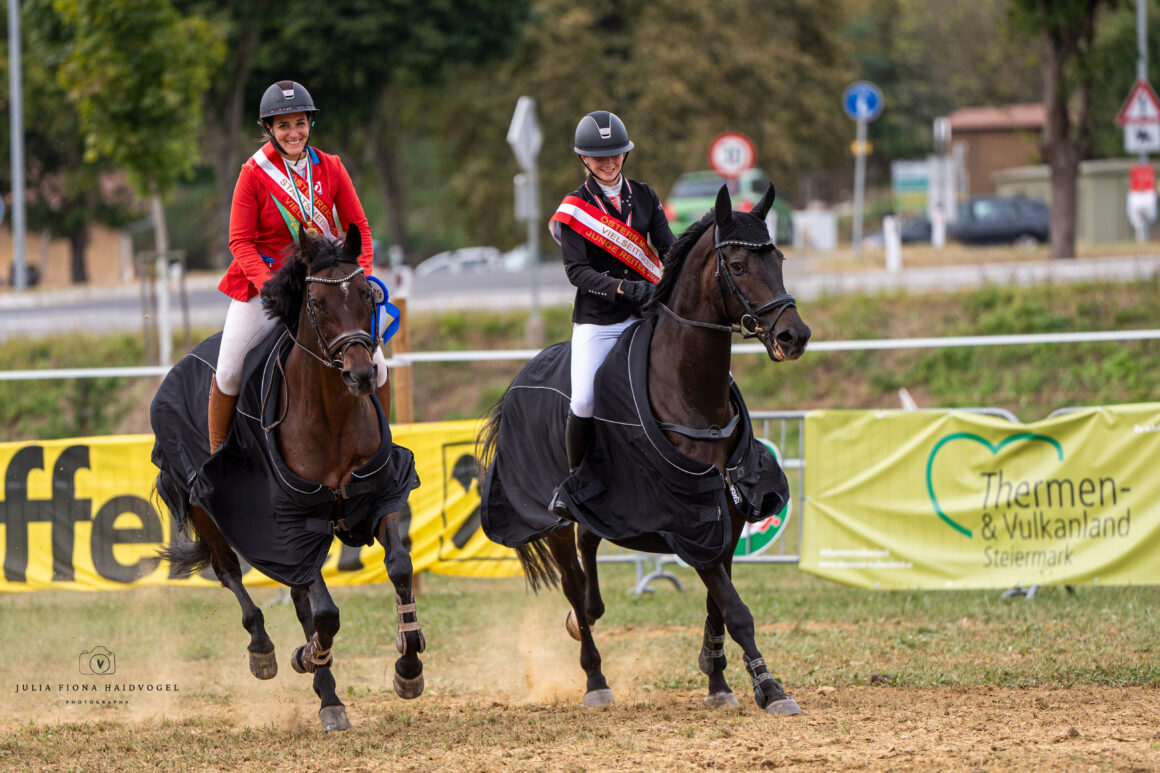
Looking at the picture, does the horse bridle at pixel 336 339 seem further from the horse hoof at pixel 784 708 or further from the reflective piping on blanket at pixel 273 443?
the horse hoof at pixel 784 708

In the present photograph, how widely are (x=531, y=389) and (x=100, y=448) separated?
168 inches

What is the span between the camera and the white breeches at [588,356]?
23.6 feet

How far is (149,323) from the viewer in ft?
→ 64.7

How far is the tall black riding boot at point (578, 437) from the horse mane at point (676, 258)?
0.75m

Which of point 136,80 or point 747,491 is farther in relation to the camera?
point 136,80

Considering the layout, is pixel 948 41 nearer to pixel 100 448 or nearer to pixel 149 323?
pixel 149 323

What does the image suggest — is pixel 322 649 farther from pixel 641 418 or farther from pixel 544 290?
pixel 544 290

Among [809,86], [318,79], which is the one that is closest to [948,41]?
[809,86]

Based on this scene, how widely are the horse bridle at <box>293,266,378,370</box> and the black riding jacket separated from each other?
1.25 meters

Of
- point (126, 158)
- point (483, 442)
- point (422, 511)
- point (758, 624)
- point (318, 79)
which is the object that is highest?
point (318, 79)

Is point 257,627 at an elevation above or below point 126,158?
below

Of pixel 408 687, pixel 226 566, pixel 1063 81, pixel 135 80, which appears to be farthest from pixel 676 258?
pixel 1063 81

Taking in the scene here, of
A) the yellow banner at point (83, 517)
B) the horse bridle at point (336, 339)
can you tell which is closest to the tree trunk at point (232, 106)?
the yellow banner at point (83, 517)

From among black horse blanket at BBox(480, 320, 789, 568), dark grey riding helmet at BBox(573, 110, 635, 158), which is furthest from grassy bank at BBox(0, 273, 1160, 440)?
dark grey riding helmet at BBox(573, 110, 635, 158)
